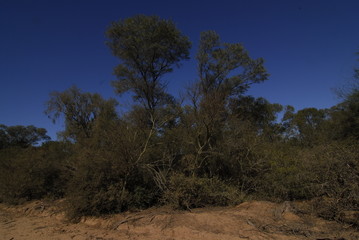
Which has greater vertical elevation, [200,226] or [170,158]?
[170,158]

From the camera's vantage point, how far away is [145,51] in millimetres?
16219

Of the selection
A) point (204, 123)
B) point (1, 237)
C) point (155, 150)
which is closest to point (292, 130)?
point (204, 123)

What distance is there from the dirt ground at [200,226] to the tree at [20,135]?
108 feet

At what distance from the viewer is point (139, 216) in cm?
699

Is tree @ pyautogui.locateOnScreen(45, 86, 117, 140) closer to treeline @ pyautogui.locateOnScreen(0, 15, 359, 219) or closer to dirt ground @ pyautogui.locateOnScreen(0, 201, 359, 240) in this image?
treeline @ pyautogui.locateOnScreen(0, 15, 359, 219)

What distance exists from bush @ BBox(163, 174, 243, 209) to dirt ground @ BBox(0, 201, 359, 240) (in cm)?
46

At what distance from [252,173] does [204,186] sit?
296 centimetres

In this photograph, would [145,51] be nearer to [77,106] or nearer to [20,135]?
[77,106]

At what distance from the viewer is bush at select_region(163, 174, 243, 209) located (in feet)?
24.6

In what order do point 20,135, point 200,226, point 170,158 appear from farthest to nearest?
point 20,135, point 170,158, point 200,226

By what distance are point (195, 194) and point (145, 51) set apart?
40.0 ft

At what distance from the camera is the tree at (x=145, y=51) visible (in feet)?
52.5

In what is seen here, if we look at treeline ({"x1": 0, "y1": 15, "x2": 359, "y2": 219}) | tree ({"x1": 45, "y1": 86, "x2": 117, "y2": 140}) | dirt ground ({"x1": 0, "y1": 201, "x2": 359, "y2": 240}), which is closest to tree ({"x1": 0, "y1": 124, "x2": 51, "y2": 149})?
tree ({"x1": 45, "y1": 86, "x2": 117, "y2": 140})

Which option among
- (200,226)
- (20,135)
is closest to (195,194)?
(200,226)
